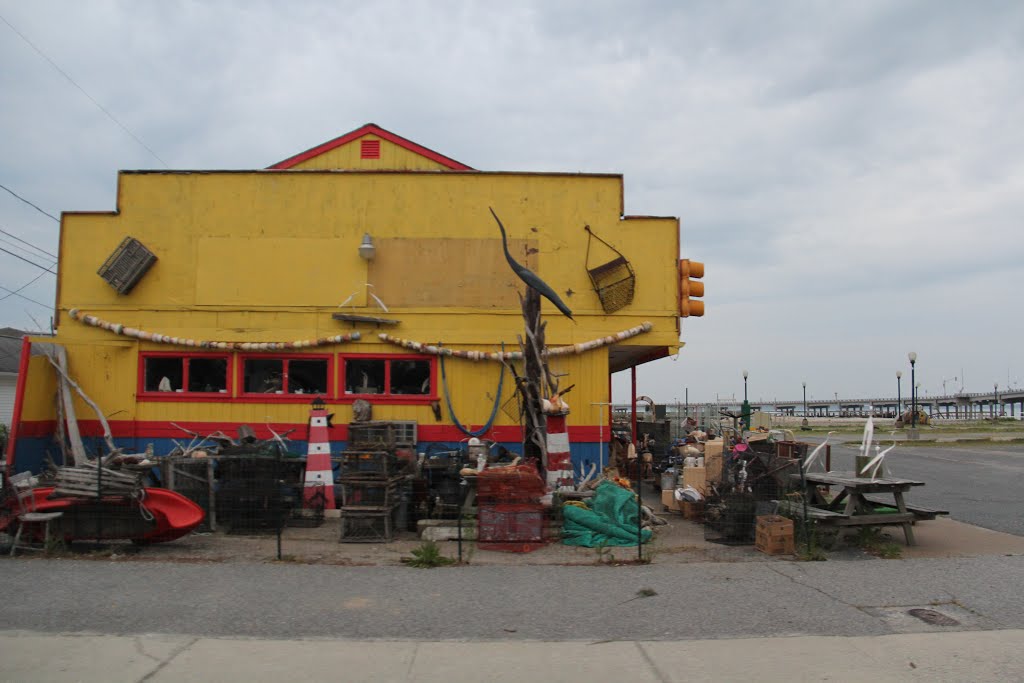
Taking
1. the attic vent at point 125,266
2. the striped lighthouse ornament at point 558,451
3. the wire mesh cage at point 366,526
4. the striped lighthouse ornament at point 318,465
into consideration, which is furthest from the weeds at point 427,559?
the attic vent at point 125,266

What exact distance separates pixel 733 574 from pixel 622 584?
4.60ft

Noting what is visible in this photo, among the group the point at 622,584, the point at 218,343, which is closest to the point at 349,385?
the point at 218,343

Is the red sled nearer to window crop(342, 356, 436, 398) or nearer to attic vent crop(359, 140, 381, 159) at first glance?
window crop(342, 356, 436, 398)

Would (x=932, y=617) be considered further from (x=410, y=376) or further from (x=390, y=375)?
(x=390, y=375)

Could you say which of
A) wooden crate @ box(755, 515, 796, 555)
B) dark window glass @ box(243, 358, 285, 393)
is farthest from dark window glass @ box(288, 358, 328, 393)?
wooden crate @ box(755, 515, 796, 555)

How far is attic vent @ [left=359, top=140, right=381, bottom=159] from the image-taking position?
50.5 feet

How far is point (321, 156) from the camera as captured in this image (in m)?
15.6

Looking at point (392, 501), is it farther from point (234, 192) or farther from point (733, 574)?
point (234, 192)

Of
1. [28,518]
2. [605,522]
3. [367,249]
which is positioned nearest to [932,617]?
[605,522]

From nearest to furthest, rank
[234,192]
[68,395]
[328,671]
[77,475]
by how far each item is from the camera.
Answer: [328,671] < [77,475] < [68,395] < [234,192]

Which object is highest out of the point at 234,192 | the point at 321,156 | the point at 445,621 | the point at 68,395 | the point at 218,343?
the point at 321,156

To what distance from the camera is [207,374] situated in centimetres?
1370

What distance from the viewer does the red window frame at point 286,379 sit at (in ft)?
44.0

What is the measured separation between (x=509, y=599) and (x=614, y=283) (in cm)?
744
